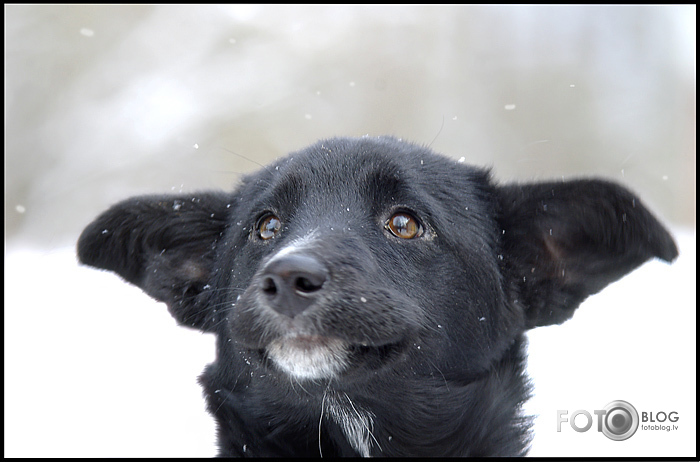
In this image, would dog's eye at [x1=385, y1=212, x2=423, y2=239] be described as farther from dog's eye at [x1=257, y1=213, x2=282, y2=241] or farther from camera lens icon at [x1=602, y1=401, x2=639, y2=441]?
camera lens icon at [x1=602, y1=401, x2=639, y2=441]

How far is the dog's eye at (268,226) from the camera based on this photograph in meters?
3.16

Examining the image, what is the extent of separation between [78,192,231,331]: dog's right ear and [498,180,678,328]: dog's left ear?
5.08ft

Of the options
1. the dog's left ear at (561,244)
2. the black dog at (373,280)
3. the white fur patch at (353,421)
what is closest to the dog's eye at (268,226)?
the black dog at (373,280)

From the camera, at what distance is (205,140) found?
11.6 m

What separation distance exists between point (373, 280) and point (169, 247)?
1.38 m

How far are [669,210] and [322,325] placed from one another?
841cm

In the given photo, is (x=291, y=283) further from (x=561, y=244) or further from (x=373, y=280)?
(x=561, y=244)

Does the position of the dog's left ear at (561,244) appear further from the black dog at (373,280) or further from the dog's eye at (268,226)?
the dog's eye at (268,226)

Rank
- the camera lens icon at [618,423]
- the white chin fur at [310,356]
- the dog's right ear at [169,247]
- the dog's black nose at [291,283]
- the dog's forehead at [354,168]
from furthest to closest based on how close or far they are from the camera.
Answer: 1. the camera lens icon at [618,423]
2. the dog's right ear at [169,247]
3. the dog's forehead at [354,168]
4. the white chin fur at [310,356]
5. the dog's black nose at [291,283]

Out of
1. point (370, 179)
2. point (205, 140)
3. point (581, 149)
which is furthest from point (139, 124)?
point (370, 179)

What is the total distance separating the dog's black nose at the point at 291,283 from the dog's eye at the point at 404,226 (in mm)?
612

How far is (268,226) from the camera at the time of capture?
320cm

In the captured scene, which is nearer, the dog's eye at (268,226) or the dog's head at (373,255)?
the dog's head at (373,255)

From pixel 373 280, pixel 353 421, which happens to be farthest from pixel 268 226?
pixel 353 421
